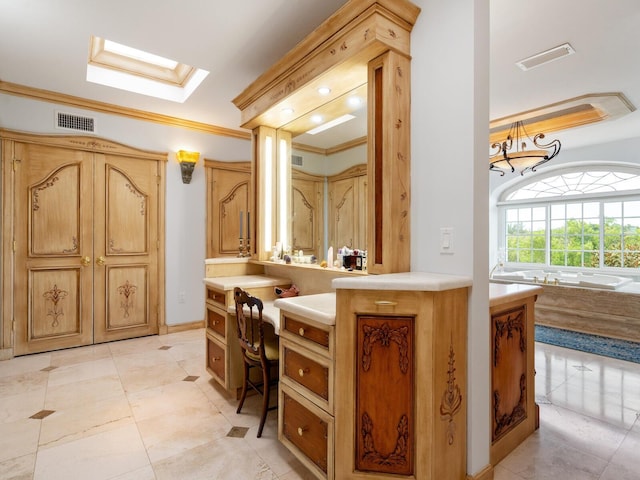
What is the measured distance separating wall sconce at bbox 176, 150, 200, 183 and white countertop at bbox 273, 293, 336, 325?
3.15 meters

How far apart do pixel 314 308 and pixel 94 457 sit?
1.58 m

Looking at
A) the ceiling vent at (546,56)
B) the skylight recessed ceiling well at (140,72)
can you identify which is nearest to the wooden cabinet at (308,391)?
the skylight recessed ceiling well at (140,72)

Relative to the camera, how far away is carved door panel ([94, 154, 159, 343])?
3906mm

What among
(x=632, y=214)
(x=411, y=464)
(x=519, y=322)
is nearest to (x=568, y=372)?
(x=519, y=322)

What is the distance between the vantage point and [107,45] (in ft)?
10.4

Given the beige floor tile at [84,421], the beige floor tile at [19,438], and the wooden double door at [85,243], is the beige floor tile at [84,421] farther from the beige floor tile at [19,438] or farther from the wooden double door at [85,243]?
the wooden double door at [85,243]

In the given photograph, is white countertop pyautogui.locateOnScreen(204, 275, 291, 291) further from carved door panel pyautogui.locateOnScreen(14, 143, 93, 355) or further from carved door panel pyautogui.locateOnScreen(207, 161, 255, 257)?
carved door panel pyautogui.locateOnScreen(14, 143, 93, 355)

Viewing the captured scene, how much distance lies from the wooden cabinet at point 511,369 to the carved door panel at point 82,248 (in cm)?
396

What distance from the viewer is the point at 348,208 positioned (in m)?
2.55

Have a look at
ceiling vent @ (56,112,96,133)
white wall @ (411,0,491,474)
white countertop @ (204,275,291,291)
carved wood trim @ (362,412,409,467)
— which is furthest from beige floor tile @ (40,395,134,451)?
ceiling vent @ (56,112,96,133)

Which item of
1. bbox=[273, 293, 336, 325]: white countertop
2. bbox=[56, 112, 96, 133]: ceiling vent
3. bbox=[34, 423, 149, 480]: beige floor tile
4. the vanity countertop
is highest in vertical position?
bbox=[56, 112, 96, 133]: ceiling vent

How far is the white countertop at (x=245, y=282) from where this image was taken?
2.66 meters

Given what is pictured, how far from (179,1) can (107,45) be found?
1516 mm

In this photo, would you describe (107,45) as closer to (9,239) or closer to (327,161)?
(9,239)
